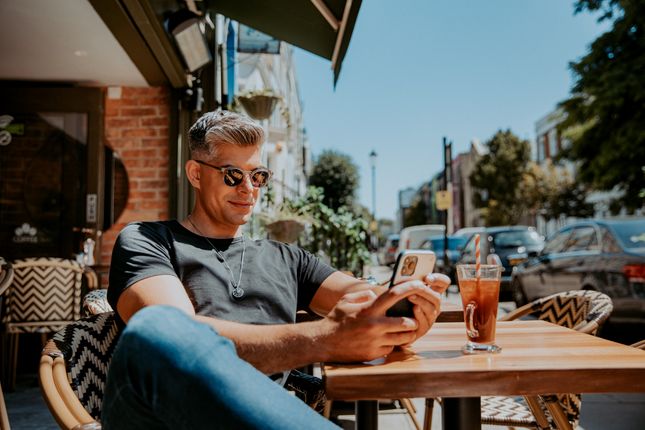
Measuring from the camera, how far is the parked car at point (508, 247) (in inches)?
436

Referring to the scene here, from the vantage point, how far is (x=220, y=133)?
1.95 metres

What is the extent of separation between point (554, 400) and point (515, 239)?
10.2 m

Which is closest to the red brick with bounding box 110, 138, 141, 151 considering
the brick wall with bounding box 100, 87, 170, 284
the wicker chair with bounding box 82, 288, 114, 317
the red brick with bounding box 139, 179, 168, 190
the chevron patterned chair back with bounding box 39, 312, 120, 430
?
the brick wall with bounding box 100, 87, 170, 284

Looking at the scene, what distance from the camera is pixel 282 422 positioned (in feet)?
2.99

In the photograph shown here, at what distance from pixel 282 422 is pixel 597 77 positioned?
15.8m

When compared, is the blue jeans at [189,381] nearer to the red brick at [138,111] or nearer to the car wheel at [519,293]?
the red brick at [138,111]

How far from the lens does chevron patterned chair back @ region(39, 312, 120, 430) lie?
126 cm

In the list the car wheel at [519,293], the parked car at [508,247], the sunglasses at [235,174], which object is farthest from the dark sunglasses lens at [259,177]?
the parked car at [508,247]

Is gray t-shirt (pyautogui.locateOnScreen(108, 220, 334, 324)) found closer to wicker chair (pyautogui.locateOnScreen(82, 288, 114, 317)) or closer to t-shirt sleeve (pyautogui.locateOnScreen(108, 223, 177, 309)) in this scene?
t-shirt sleeve (pyautogui.locateOnScreen(108, 223, 177, 309))

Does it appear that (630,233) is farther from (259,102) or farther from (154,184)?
(154,184)

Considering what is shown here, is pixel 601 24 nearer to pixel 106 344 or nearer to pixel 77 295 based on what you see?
pixel 77 295

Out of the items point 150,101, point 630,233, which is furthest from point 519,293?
point 150,101

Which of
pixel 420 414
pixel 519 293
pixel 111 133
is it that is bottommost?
pixel 420 414

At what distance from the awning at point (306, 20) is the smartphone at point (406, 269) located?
2.44m
